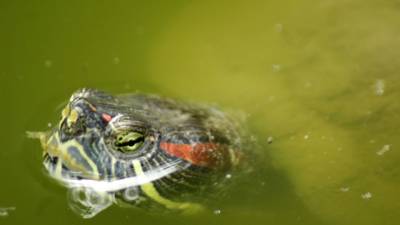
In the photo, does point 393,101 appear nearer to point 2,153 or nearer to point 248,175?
point 248,175

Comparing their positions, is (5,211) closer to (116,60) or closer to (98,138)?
(98,138)

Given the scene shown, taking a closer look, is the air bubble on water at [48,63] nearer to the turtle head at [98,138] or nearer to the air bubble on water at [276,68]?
the turtle head at [98,138]

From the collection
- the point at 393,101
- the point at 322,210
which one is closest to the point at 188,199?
the point at 322,210

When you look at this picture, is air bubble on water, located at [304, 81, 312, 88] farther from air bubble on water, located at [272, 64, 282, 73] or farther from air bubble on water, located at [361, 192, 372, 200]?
air bubble on water, located at [361, 192, 372, 200]

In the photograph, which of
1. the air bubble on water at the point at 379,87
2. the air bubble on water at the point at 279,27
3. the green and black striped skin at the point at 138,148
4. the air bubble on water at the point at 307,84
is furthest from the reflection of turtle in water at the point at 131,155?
the air bubble on water at the point at 279,27

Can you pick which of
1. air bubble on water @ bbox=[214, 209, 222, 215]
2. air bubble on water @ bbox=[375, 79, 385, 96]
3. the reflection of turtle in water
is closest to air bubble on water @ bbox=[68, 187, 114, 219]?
the reflection of turtle in water
